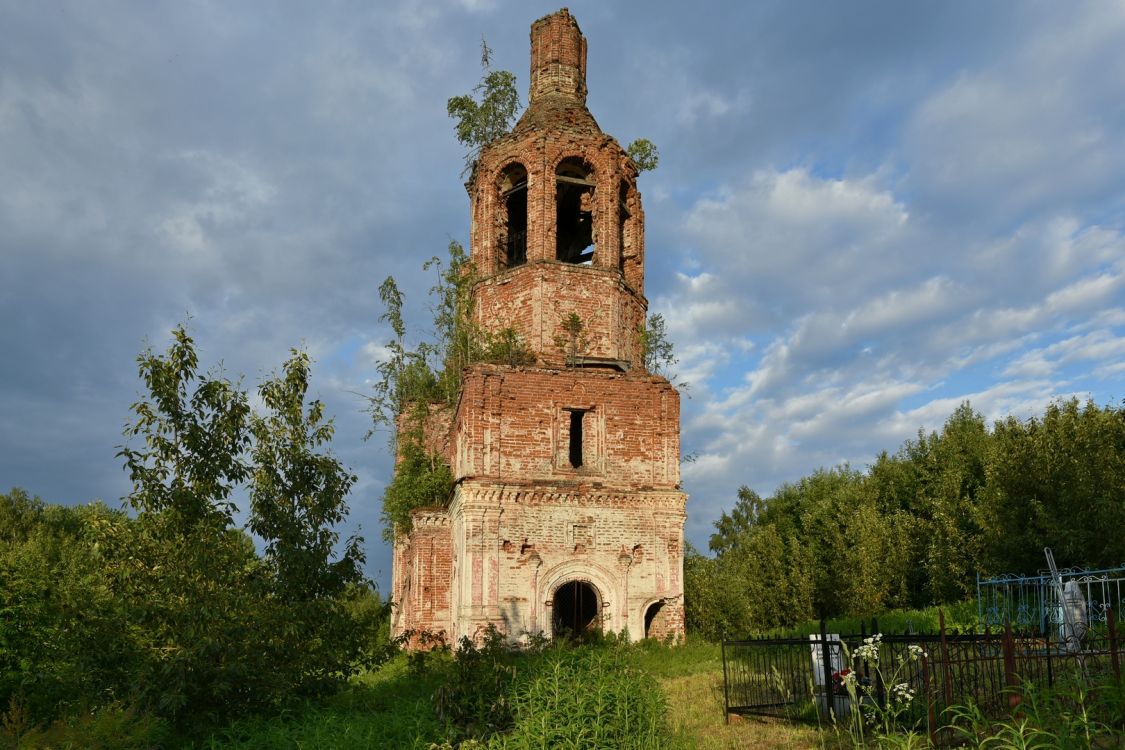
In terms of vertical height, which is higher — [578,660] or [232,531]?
[232,531]

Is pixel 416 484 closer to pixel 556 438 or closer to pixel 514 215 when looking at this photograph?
pixel 556 438

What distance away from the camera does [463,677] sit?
9250 mm

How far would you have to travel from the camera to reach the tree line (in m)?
20.3

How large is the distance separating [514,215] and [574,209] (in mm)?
1692

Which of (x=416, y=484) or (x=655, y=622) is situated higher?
(x=416, y=484)

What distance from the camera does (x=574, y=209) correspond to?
928 inches

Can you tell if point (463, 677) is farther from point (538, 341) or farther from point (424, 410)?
point (424, 410)

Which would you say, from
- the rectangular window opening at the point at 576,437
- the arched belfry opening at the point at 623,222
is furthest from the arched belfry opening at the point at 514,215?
the rectangular window opening at the point at 576,437

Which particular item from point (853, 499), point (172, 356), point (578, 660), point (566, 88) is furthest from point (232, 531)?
point (853, 499)

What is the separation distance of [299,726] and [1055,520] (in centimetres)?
1956

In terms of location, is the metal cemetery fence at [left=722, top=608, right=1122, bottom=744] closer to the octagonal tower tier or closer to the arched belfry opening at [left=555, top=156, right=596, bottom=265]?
the octagonal tower tier

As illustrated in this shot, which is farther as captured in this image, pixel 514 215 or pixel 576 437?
pixel 514 215

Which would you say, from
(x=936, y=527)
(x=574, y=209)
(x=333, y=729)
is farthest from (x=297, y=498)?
(x=936, y=527)

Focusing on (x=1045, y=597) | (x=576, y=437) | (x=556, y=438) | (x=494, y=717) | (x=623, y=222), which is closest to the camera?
(x=494, y=717)
